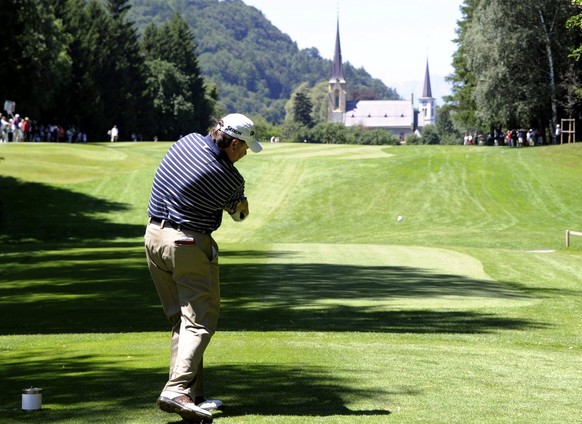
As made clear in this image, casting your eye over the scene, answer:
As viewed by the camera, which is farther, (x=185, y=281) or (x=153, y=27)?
(x=153, y=27)

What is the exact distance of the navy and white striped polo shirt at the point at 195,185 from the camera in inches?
315

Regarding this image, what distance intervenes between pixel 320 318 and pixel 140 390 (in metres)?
7.65

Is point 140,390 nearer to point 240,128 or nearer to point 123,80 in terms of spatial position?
point 240,128

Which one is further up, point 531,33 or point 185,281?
point 531,33

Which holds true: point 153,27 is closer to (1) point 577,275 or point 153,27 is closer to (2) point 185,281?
(1) point 577,275

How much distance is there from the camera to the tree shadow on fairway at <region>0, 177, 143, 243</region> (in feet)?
148

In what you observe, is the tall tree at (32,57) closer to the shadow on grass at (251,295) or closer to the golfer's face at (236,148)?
the shadow on grass at (251,295)

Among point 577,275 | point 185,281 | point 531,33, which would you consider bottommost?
point 577,275

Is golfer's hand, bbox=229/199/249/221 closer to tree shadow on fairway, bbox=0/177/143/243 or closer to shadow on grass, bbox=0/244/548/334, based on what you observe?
shadow on grass, bbox=0/244/548/334

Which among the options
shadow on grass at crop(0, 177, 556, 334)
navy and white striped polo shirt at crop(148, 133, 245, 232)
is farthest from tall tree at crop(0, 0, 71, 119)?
navy and white striped polo shirt at crop(148, 133, 245, 232)

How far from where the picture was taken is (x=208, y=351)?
1138cm

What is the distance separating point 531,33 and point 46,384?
73673 millimetres

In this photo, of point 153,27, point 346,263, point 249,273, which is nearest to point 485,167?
point 346,263

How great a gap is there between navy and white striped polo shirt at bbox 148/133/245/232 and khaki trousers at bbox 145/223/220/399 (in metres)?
0.12
